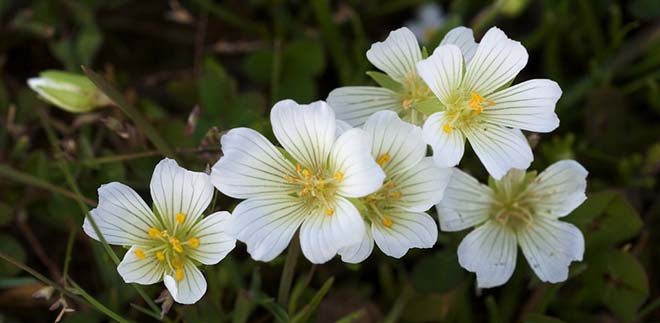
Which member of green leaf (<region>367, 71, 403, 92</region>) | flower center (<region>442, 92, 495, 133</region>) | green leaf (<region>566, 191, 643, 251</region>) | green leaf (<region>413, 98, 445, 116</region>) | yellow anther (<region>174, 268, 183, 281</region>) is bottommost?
green leaf (<region>566, 191, 643, 251</region>)

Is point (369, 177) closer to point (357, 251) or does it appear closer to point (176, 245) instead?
point (357, 251)

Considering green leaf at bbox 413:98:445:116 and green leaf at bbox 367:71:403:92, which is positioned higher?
green leaf at bbox 367:71:403:92

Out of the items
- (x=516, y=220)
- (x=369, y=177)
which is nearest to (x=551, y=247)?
(x=516, y=220)

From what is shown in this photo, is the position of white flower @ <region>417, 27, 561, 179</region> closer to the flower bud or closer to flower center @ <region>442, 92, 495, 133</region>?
flower center @ <region>442, 92, 495, 133</region>

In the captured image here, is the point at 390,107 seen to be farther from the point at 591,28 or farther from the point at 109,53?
the point at 109,53

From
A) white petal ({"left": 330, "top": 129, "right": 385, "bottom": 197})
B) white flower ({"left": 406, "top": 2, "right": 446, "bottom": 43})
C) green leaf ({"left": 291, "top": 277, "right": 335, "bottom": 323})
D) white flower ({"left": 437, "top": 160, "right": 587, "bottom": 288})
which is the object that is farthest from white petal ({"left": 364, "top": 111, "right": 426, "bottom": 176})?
white flower ({"left": 406, "top": 2, "right": 446, "bottom": 43})

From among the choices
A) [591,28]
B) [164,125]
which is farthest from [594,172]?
[164,125]

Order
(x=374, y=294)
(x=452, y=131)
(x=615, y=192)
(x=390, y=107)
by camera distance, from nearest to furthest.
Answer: (x=452, y=131)
(x=390, y=107)
(x=615, y=192)
(x=374, y=294)
